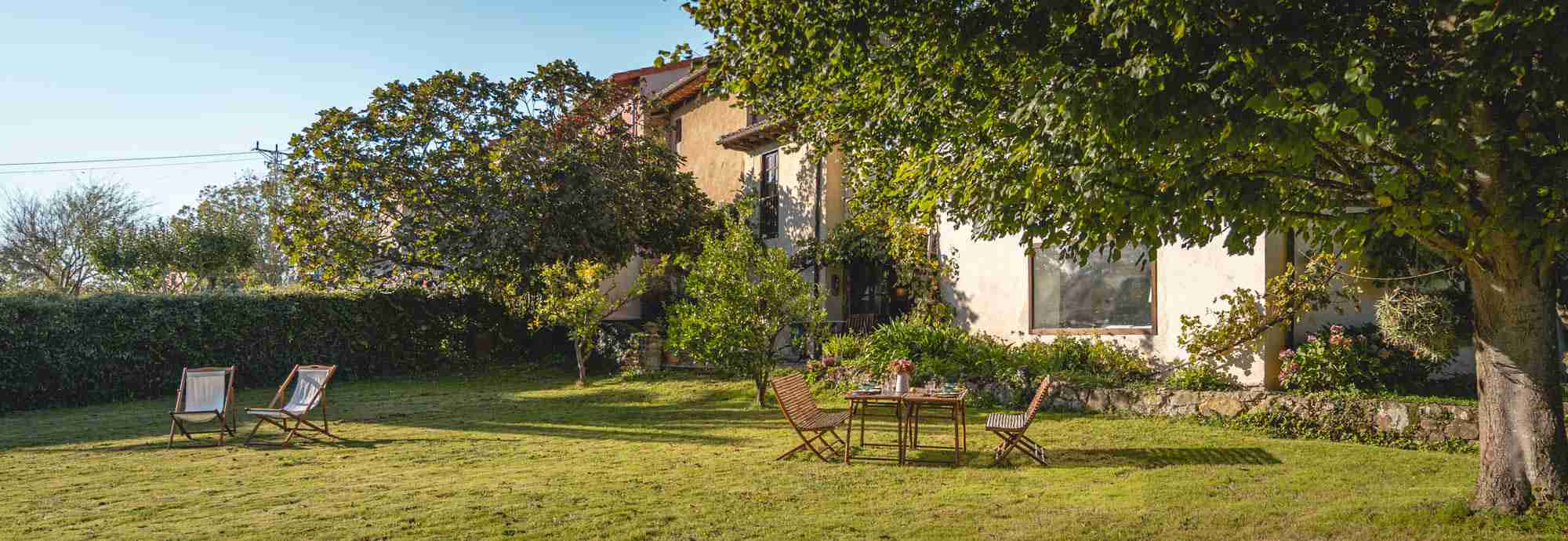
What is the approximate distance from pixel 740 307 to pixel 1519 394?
9259 millimetres

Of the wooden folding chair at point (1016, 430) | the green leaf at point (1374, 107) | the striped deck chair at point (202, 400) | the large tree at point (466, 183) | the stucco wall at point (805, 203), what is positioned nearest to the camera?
the green leaf at point (1374, 107)

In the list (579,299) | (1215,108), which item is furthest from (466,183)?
(1215,108)

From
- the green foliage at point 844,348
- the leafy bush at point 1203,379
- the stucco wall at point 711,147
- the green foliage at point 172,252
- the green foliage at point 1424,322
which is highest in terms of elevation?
the stucco wall at point 711,147

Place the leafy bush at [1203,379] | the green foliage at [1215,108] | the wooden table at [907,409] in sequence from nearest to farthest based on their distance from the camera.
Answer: the green foliage at [1215,108] → the wooden table at [907,409] → the leafy bush at [1203,379]

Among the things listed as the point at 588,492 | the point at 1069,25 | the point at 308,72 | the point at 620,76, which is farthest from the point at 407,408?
the point at 620,76

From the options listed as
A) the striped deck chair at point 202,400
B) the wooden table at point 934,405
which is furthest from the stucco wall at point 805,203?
the striped deck chair at point 202,400

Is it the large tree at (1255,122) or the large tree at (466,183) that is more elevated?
the large tree at (466,183)

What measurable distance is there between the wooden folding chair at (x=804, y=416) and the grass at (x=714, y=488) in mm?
316

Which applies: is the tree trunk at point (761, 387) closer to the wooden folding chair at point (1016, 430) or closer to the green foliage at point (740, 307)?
the green foliage at point (740, 307)

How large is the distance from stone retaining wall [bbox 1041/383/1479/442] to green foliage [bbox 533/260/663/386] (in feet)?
29.7

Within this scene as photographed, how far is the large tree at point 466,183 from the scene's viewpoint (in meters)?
19.2

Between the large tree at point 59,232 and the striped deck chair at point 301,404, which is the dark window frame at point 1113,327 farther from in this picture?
the large tree at point 59,232

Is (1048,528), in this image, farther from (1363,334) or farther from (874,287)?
(874,287)

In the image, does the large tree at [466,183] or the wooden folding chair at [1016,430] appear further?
the large tree at [466,183]
